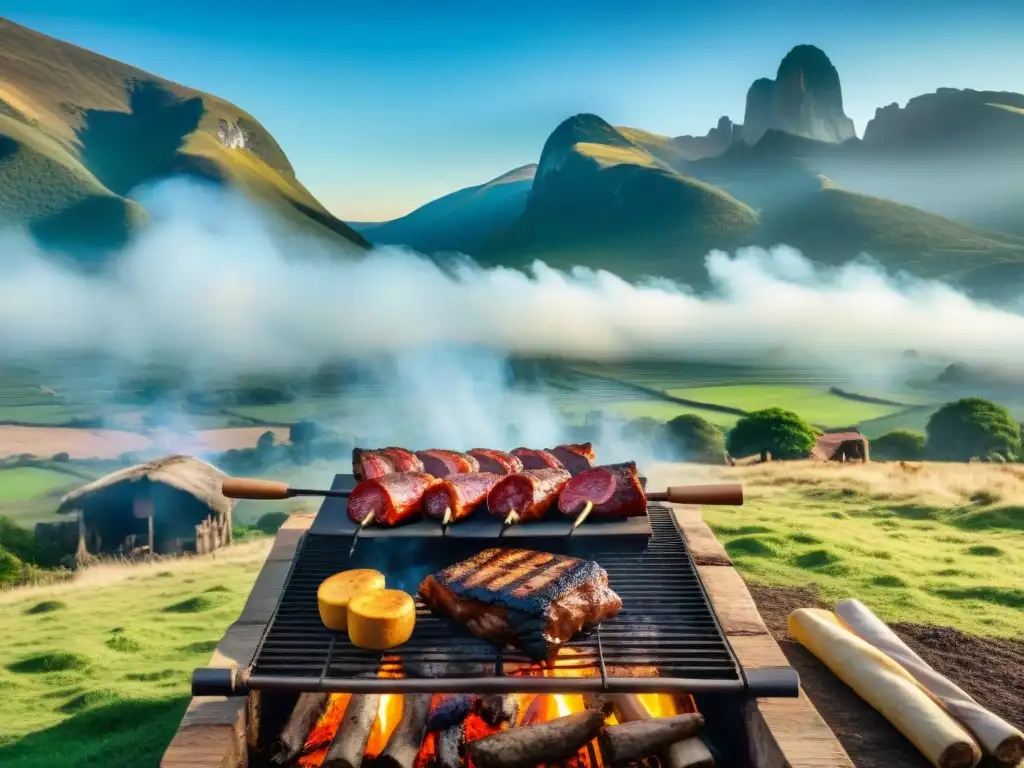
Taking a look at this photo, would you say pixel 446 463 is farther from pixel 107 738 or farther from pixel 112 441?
pixel 112 441

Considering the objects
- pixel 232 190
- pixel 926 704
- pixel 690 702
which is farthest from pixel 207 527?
pixel 232 190

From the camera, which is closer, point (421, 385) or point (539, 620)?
point (539, 620)

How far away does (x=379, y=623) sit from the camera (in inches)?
126

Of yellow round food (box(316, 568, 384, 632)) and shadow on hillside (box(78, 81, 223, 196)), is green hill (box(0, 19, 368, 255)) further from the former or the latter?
yellow round food (box(316, 568, 384, 632))

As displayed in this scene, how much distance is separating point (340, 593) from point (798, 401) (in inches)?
772

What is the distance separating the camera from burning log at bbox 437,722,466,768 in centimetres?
343

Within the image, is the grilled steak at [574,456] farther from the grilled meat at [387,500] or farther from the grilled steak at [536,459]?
the grilled meat at [387,500]

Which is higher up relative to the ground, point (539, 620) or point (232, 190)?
point (232, 190)

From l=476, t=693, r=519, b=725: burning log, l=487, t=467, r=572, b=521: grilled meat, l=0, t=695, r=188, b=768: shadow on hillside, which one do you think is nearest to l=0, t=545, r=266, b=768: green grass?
l=0, t=695, r=188, b=768: shadow on hillside

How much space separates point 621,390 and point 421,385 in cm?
645

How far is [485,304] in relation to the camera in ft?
72.8

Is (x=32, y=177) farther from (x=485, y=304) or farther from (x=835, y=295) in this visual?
(x=835, y=295)

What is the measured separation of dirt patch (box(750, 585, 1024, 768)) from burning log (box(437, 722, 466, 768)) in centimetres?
215

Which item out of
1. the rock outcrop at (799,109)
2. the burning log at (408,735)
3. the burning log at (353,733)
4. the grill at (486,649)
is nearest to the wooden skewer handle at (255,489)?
the grill at (486,649)
